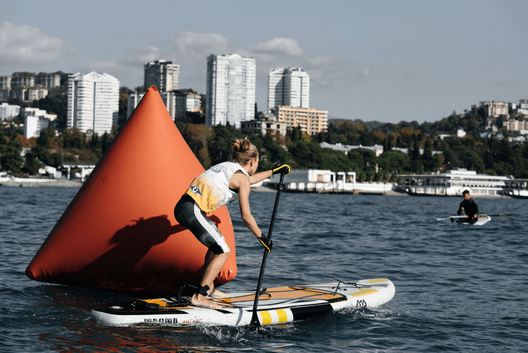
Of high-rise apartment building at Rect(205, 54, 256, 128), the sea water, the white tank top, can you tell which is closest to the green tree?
high-rise apartment building at Rect(205, 54, 256, 128)

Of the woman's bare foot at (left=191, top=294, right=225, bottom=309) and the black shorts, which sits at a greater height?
the black shorts

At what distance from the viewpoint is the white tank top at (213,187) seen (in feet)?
20.2

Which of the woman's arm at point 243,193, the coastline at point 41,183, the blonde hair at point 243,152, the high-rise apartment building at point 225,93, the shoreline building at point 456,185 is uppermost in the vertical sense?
the high-rise apartment building at point 225,93

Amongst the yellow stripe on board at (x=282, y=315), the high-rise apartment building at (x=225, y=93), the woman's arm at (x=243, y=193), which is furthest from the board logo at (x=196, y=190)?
the high-rise apartment building at (x=225, y=93)

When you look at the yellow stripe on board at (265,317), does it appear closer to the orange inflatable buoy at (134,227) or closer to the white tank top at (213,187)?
the orange inflatable buoy at (134,227)

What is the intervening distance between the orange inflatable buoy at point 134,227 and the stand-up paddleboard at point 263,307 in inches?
28.7

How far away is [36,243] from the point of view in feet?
46.0

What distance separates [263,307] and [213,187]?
1.66 meters

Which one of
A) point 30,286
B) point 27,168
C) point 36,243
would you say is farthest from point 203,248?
point 27,168

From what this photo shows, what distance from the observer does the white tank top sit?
6164 millimetres

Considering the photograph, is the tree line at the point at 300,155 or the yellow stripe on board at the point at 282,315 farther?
the tree line at the point at 300,155

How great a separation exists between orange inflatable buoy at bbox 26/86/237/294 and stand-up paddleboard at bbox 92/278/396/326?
2.39 feet

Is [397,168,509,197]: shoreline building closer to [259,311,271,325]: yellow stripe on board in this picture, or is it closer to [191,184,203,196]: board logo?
[259,311,271,325]: yellow stripe on board

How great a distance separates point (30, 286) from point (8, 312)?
1660mm
